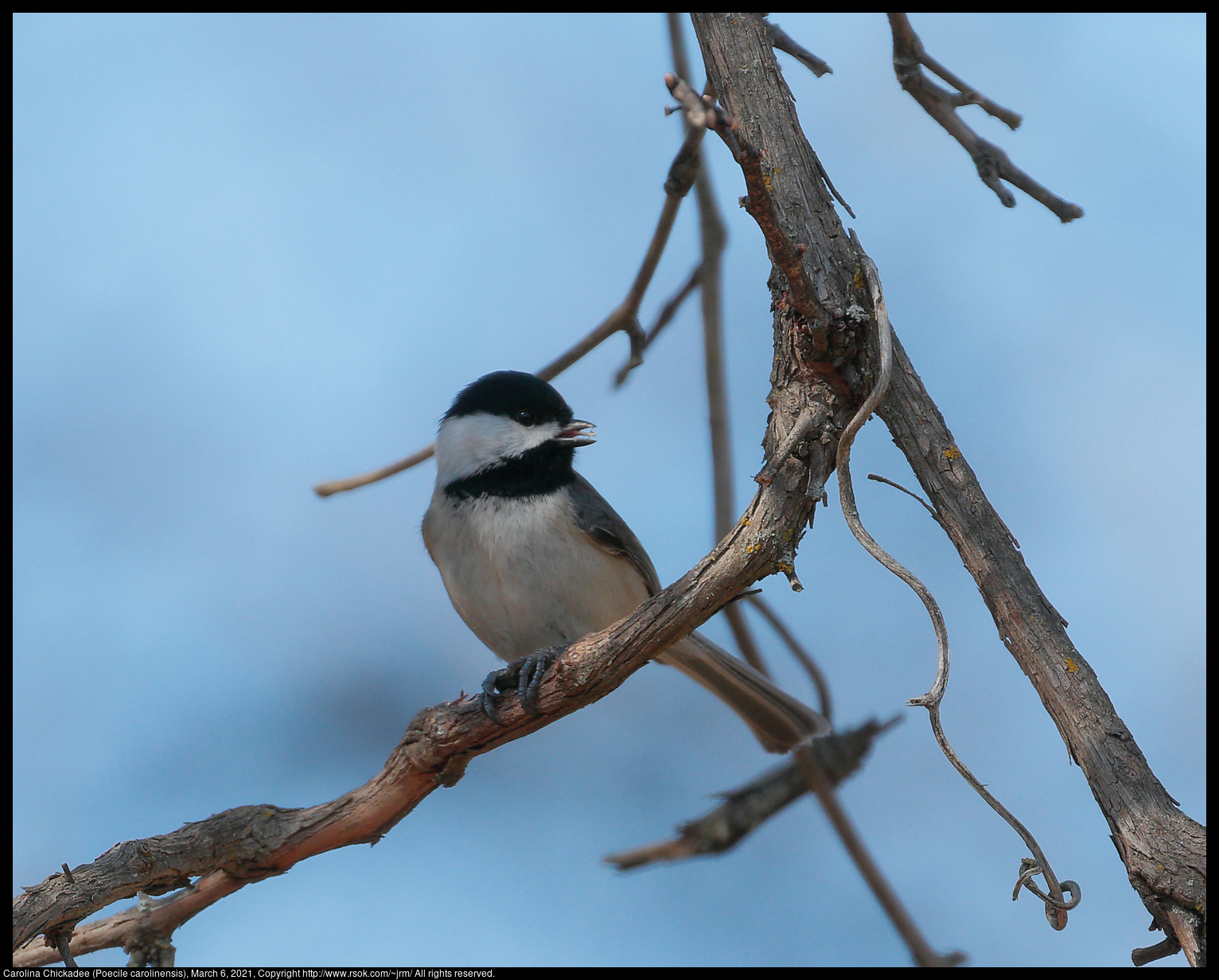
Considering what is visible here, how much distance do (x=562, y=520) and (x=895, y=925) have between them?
159 cm

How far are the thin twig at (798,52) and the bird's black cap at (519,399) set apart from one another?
1.32 m

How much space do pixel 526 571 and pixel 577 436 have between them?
52cm

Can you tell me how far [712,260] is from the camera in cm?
336

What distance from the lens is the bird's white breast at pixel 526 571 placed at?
307 centimetres

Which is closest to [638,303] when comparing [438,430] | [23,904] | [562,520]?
[562,520]

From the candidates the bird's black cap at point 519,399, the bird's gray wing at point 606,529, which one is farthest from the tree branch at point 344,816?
the bird's black cap at point 519,399

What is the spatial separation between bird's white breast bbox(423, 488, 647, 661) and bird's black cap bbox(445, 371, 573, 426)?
1.06 ft

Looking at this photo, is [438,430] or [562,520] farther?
[438,430]

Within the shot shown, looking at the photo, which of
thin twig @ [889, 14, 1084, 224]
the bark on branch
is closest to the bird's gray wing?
the bark on branch

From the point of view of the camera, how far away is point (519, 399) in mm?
3385

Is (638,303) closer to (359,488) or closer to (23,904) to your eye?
(359,488)

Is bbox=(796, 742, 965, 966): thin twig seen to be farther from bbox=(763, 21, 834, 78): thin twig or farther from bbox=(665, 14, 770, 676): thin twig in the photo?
bbox=(763, 21, 834, 78): thin twig

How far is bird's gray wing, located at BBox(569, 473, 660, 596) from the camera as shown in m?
3.20

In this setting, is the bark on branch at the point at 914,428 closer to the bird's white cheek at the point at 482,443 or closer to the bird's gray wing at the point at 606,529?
the bird's gray wing at the point at 606,529
